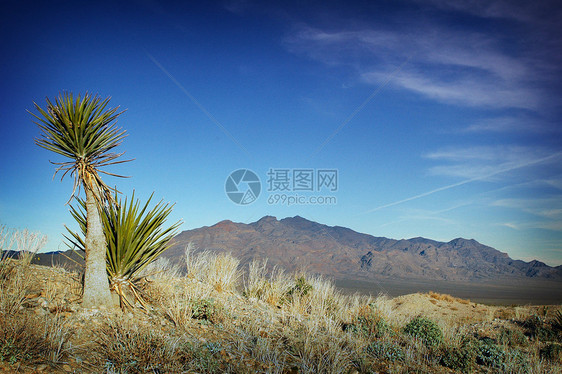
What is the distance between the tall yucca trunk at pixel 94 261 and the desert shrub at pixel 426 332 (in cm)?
725

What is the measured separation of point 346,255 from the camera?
71688mm

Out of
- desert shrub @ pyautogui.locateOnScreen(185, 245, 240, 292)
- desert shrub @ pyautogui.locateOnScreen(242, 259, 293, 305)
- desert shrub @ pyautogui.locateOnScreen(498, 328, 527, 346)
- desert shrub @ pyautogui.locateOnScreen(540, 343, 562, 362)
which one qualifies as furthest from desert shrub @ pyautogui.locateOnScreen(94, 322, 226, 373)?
desert shrub @ pyautogui.locateOnScreen(498, 328, 527, 346)

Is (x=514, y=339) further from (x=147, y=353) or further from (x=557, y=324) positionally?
(x=147, y=353)

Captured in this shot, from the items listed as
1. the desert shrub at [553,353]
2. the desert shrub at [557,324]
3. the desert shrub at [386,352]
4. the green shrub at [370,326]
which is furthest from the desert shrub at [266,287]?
the desert shrub at [557,324]

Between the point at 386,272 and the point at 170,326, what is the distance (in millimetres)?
65417

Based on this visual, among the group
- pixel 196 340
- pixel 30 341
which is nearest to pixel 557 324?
pixel 196 340

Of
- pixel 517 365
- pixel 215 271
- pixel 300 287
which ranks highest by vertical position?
pixel 215 271

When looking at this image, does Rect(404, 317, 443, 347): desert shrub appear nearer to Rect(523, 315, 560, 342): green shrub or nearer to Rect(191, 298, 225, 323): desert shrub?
Rect(191, 298, 225, 323): desert shrub

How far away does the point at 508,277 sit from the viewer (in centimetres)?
7119

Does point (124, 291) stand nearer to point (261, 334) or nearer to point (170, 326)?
point (170, 326)

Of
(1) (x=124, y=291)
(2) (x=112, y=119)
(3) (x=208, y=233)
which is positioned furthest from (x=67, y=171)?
(3) (x=208, y=233)

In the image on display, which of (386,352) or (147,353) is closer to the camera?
(147,353)

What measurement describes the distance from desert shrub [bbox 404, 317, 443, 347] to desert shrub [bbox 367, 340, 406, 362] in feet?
5.28

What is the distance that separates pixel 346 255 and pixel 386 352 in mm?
66579
